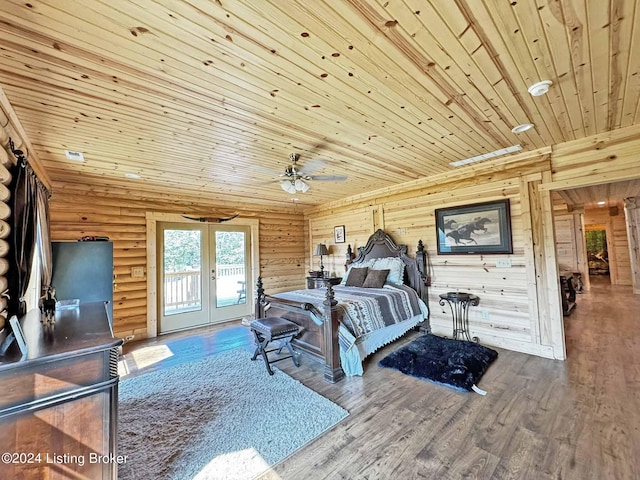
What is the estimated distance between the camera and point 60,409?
1.30m

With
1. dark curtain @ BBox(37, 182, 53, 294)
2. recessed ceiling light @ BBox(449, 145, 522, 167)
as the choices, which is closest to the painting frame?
recessed ceiling light @ BBox(449, 145, 522, 167)

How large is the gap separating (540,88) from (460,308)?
10.0 ft

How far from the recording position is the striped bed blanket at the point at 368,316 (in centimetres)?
311

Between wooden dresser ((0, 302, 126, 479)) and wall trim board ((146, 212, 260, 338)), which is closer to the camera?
wooden dresser ((0, 302, 126, 479))

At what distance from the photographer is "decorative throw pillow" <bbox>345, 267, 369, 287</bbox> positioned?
15.6 ft

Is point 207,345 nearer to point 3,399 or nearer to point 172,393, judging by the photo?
point 172,393

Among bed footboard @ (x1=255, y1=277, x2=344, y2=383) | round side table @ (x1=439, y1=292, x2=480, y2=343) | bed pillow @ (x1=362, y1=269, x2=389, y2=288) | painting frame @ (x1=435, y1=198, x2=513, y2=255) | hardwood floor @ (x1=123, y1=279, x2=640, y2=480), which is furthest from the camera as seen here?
bed pillow @ (x1=362, y1=269, x2=389, y2=288)

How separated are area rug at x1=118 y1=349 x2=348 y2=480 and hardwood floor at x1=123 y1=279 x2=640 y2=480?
19 cm

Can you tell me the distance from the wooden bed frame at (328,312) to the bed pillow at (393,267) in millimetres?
107

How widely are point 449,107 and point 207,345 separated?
4441 mm

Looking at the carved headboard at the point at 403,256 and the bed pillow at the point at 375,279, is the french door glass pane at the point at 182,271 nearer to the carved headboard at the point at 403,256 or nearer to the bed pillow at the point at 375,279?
the carved headboard at the point at 403,256

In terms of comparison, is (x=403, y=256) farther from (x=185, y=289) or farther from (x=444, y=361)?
(x=185, y=289)

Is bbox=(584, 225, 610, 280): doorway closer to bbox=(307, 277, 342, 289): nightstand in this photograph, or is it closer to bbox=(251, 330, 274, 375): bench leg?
bbox=(307, 277, 342, 289): nightstand

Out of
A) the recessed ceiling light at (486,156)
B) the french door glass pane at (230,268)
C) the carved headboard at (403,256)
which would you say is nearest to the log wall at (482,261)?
the carved headboard at (403,256)
